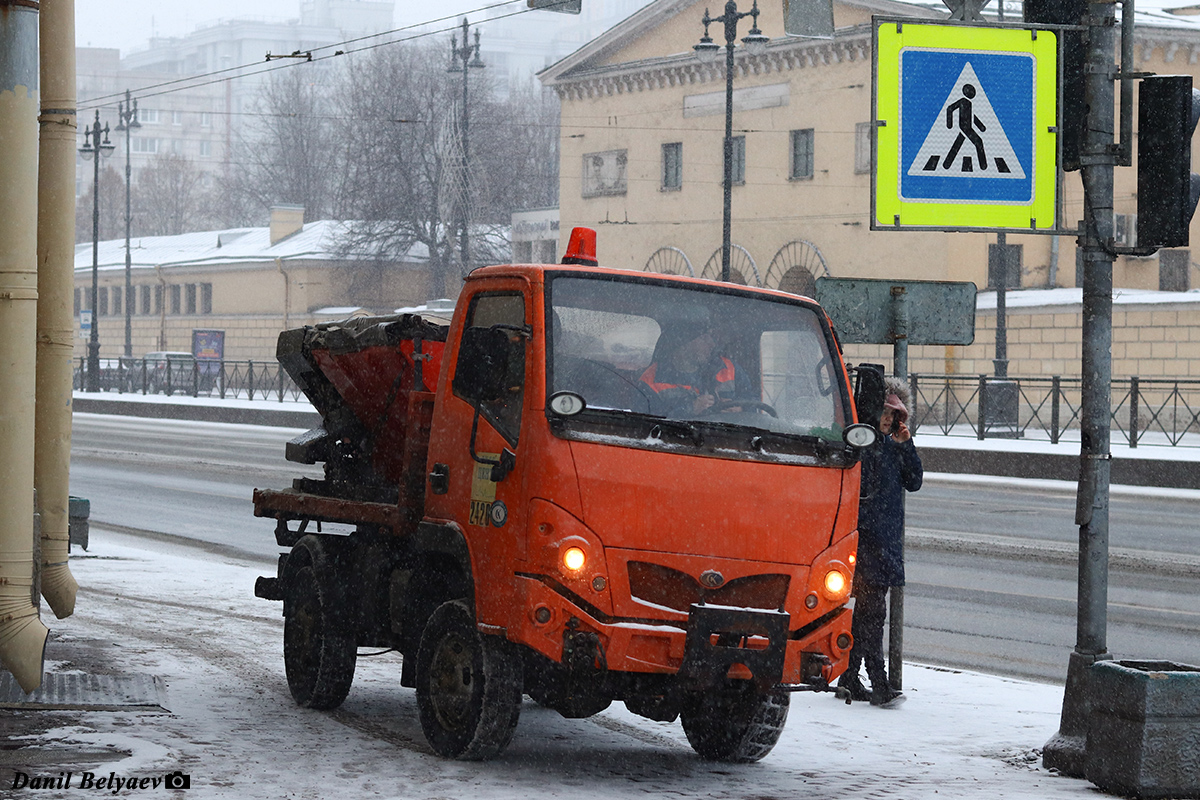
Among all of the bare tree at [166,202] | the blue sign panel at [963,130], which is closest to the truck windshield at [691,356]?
the blue sign panel at [963,130]

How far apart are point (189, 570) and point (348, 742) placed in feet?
22.3

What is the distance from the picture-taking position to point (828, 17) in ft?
55.9

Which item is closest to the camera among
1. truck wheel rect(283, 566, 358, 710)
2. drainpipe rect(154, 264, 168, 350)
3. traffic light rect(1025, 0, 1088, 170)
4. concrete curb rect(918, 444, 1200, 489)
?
traffic light rect(1025, 0, 1088, 170)

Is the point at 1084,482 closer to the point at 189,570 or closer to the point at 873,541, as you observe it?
the point at 873,541

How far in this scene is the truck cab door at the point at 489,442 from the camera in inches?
265

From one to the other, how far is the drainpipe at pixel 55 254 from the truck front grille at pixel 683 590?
13.2ft

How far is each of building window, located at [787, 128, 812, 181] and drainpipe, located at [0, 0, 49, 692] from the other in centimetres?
4307

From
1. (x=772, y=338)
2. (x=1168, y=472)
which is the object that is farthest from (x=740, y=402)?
(x=1168, y=472)

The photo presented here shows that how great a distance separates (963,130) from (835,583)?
236cm

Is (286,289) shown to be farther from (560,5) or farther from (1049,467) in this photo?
(560,5)

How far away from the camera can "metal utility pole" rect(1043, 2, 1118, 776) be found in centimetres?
748

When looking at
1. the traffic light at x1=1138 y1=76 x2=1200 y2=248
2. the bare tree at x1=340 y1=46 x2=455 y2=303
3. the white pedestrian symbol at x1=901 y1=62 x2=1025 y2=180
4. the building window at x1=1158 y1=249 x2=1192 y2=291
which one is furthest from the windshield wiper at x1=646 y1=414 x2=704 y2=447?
the bare tree at x1=340 y1=46 x2=455 y2=303

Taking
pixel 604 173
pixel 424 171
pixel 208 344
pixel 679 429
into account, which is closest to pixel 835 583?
pixel 679 429

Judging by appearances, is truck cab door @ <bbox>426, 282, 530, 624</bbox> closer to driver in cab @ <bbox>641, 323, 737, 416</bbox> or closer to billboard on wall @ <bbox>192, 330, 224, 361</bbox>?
driver in cab @ <bbox>641, 323, 737, 416</bbox>
